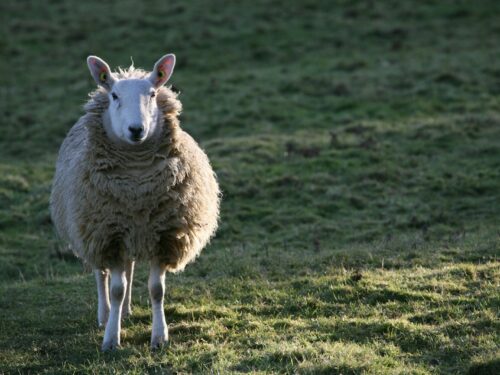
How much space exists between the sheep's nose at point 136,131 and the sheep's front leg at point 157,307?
1297mm

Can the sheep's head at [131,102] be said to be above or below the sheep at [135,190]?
above

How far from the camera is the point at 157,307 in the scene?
7504mm

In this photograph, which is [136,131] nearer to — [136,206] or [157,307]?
[136,206]

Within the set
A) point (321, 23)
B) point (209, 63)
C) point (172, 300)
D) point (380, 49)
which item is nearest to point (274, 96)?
point (209, 63)

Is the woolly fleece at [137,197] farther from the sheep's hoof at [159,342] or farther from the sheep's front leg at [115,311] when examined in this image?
the sheep's hoof at [159,342]

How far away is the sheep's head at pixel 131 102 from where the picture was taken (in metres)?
7.18

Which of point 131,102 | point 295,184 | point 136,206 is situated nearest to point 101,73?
point 131,102

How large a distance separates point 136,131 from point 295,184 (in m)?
7.24

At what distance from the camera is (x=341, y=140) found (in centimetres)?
1616

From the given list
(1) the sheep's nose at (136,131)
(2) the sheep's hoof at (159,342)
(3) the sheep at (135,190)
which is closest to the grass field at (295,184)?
(2) the sheep's hoof at (159,342)

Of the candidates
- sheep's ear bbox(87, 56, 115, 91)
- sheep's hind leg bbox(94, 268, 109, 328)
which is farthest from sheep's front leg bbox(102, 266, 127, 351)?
sheep's ear bbox(87, 56, 115, 91)

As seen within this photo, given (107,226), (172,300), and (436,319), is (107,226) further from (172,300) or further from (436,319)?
(436,319)

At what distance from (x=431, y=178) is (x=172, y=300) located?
22.1 feet

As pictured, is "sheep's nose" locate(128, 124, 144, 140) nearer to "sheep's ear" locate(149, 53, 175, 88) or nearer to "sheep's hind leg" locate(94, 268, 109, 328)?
"sheep's ear" locate(149, 53, 175, 88)
